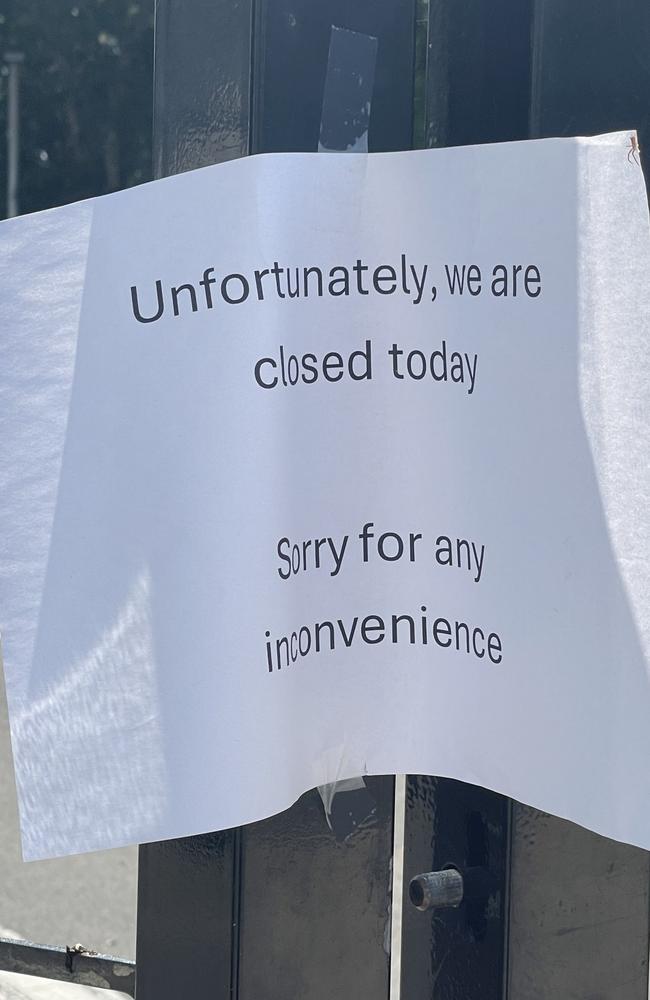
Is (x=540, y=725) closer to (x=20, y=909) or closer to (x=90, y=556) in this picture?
(x=90, y=556)

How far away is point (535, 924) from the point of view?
3.87 ft

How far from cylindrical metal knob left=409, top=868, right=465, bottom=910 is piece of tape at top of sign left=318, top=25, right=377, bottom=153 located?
0.67 m

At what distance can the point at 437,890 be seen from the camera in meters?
1.16

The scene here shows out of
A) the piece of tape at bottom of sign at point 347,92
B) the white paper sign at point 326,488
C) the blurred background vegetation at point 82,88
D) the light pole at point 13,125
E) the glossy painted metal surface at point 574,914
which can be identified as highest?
the light pole at point 13,125

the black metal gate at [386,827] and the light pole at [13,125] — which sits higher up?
the light pole at [13,125]

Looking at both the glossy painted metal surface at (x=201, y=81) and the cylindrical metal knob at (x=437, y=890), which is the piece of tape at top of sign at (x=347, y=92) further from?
the cylindrical metal knob at (x=437, y=890)

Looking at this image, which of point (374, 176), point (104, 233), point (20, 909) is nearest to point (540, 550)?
point (374, 176)

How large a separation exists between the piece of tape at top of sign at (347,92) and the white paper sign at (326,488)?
6 centimetres

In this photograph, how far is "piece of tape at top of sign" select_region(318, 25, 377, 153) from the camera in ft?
3.42

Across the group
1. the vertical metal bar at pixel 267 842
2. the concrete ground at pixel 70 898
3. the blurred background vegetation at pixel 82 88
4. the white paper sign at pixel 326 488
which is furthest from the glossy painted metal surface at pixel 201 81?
the concrete ground at pixel 70 898

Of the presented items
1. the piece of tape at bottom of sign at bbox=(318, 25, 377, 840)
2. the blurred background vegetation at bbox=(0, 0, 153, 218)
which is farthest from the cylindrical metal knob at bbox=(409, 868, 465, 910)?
the blurred background vegetation at bbox=(0, 0, 153, 218)

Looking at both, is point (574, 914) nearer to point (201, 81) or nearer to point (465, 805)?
point (465, 805)

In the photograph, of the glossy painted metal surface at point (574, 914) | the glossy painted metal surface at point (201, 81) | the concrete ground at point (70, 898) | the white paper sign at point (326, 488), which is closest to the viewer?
the white paper sign at point (326, 488)

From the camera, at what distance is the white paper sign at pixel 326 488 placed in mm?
957
